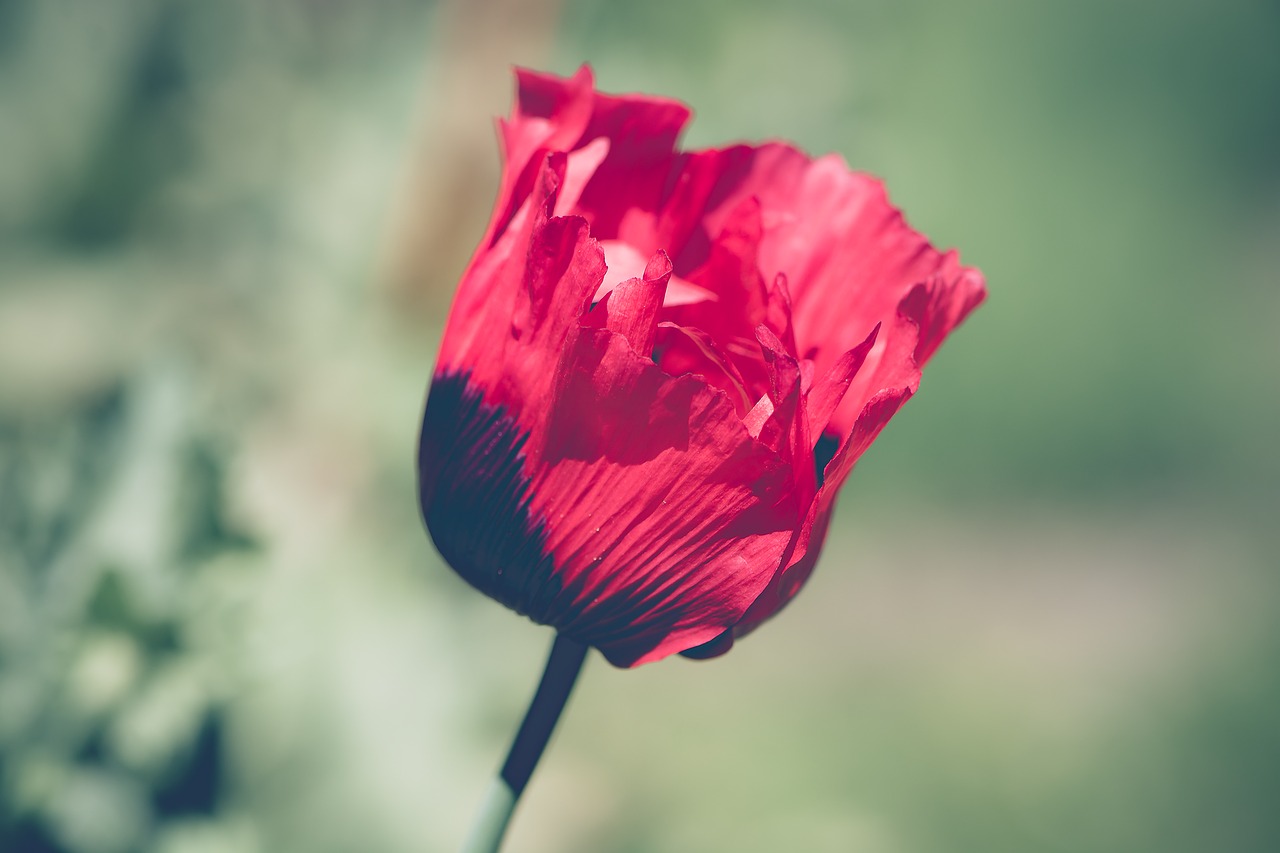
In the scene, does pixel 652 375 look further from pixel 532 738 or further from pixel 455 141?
pixel 455 141

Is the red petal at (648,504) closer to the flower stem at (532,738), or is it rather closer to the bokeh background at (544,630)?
the flower stem at (532,738)

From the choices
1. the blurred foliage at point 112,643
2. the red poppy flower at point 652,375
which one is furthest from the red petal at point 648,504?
the blurred foliage at point 112,643

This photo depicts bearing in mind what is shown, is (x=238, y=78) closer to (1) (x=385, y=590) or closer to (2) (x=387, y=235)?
(2) (x=387, y=235)

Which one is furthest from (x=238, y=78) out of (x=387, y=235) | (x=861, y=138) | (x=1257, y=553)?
(x=1257, y=553)

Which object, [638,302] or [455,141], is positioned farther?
[455,141]

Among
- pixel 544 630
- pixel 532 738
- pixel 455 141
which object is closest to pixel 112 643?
pixel 532 738
